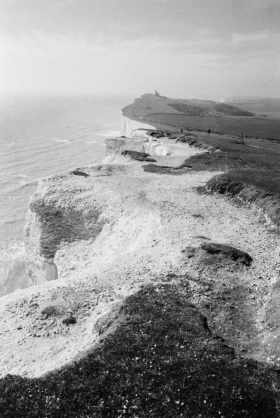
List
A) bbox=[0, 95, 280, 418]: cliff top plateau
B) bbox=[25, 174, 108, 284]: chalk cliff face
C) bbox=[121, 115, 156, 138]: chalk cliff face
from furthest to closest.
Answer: bbox=[121, 115, 156, 138]: chalk cliff face < bbox=[25, 174, 108, 284]: chalk cliff face < bbox=[0, 95, 280, 418]: cliff top plateau

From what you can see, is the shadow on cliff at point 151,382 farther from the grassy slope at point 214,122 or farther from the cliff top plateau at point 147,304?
the grassy slope at point 214,122

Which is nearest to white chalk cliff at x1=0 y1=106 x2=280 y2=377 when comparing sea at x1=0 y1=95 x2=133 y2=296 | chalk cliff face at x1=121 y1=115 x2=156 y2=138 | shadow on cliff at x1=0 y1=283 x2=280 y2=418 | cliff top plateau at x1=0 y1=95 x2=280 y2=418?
cliff top plateau at x1=0 y1=95 x2=280 y2=418

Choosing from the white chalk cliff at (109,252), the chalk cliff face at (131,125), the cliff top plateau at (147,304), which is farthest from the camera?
the chalk cliff face at (131,125)

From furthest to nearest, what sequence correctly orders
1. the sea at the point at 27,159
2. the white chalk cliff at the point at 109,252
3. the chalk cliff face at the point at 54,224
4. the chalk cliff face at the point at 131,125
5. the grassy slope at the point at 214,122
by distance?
the grassy slope at the point at 214,122
the chalk cliff face at the point at 131,125
the sea at the point at 27,159
the chalk cliff face at the point at 54,224
the white chalk cliff at the point at 109,252

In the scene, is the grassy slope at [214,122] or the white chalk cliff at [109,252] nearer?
the white chalk cliff at [109,252]

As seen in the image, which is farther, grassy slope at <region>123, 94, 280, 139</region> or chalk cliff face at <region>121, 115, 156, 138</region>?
grassy slope at <region>123, 94, 280, 139</region>

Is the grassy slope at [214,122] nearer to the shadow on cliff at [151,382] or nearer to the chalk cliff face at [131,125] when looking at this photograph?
the chalk cliff face at [131,125]

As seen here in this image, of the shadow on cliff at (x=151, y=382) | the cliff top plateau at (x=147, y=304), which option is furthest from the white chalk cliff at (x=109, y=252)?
the shadow on cliff at (x=151, y=382)

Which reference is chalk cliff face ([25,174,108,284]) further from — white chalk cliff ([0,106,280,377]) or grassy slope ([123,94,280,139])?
grassy slope ([123,94,280,139])

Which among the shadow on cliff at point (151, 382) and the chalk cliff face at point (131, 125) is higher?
the chalk cliff face at point (131, 125)

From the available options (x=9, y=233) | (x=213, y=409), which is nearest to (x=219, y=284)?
(x=213, y=409)

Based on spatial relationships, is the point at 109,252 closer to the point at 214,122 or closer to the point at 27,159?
the point at 27,159
